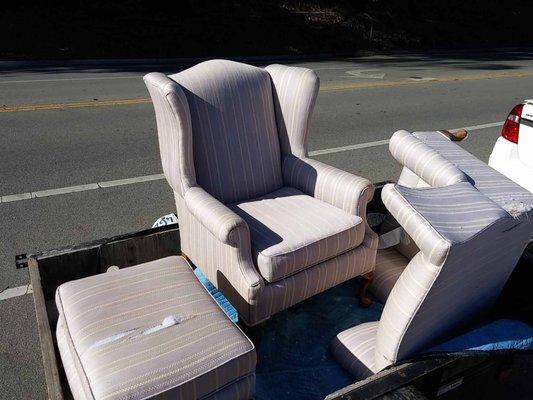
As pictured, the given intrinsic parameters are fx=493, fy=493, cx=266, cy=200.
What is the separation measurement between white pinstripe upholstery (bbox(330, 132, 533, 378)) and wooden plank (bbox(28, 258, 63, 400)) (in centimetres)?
128

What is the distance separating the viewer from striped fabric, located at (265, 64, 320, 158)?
3.40m

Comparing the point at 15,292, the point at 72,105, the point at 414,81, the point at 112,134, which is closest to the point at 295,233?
the point at 15,292

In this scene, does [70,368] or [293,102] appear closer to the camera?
[70,368]

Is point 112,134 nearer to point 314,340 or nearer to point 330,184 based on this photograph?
point 330,184

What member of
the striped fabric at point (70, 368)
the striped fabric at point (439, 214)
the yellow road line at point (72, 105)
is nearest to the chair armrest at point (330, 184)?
the striped fabric at point (439, 214)

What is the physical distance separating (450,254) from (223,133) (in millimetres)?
1977

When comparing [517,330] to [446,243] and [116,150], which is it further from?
[116,150]

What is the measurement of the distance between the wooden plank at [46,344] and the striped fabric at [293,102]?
Result: 1.91m

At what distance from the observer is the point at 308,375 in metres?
2.55

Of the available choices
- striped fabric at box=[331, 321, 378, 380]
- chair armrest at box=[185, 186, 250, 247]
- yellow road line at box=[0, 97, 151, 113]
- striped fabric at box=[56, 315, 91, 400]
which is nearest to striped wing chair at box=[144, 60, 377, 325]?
chair armrest at box=[185, 186, 250, 247]

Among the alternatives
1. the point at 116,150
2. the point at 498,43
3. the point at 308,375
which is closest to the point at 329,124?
the point at 116,150

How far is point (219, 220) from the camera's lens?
8.34ft

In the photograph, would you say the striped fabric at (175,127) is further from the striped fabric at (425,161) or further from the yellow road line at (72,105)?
the yellow road line at (72,105)

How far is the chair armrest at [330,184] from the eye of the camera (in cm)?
300
